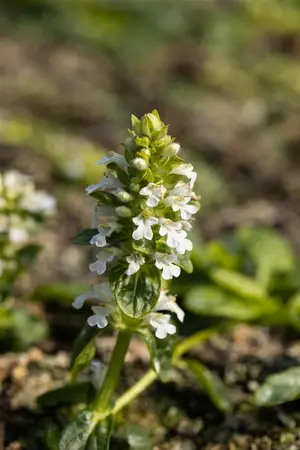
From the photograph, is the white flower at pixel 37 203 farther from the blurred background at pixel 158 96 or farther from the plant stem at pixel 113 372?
the plant stem at pixel 113 372

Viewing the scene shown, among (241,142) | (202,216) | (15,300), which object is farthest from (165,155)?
(241,142)

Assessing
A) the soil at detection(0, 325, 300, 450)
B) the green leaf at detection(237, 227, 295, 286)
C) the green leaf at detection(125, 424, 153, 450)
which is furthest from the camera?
the green leaf at detection(237, 227, 295, 286)

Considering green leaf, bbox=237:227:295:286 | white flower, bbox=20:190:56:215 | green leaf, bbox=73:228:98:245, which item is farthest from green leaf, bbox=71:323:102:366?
green leaf, bbox=237:227:295:286

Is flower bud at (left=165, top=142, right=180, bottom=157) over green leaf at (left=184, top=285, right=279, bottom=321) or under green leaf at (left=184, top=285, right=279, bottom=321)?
over

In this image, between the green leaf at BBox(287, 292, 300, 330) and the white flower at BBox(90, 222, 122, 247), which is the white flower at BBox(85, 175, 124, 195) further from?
the green leaf at BBox(287, 292, 300, 330)

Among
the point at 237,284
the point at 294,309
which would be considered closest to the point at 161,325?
the point at 237,284

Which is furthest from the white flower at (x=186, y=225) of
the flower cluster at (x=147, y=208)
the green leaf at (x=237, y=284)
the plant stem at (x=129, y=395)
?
the green leaf at (x=237, y=284)
